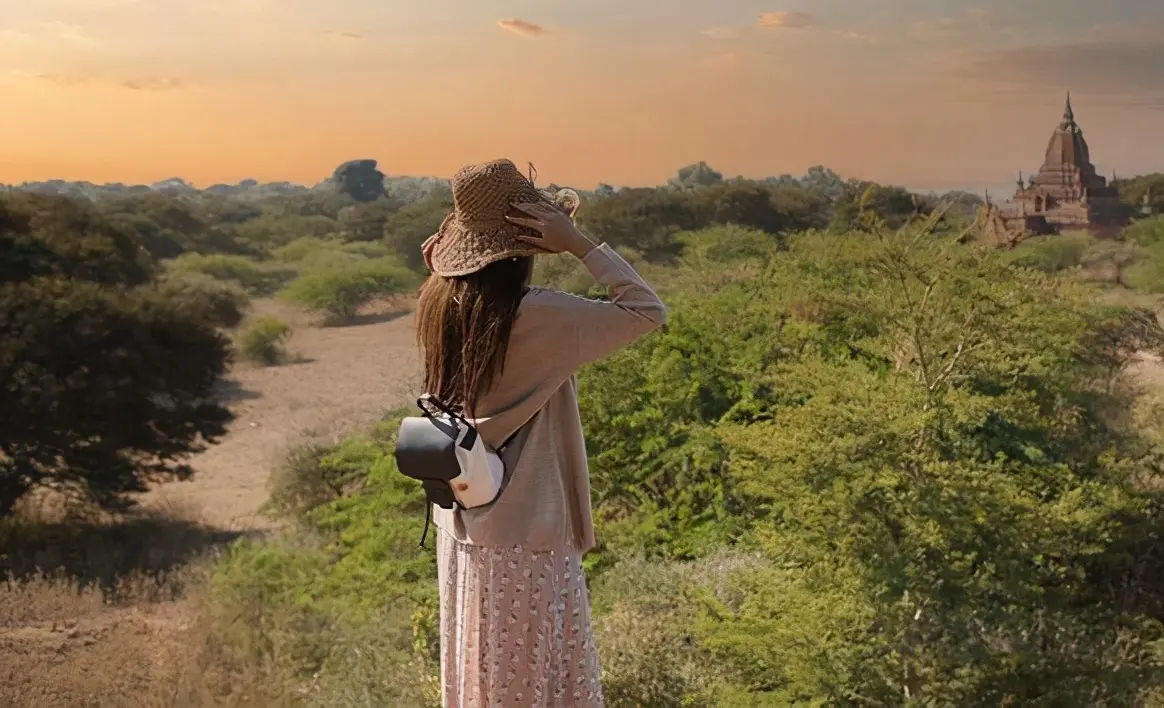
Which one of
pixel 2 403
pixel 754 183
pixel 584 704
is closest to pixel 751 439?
pixel 584 704

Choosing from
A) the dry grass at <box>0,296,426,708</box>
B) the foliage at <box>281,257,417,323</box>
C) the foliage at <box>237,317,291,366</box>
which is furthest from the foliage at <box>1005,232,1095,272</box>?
the foliage at <box>237,317,291,366</box>

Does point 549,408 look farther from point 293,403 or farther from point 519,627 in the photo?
point 293,403

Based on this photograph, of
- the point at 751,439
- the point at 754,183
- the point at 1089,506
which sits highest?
the point at 754,183

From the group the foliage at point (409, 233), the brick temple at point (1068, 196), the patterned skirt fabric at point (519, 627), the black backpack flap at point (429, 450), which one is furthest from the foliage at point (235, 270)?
the black backpack flap at point (429, 450)

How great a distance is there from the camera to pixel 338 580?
488cm

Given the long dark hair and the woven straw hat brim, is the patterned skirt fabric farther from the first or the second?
the woven straw hat brim

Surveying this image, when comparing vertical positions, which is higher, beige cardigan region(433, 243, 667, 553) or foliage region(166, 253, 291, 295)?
beige cardigan region(433, 243, 667, 553)

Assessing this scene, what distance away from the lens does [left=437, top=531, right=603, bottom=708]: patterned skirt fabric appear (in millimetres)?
1358

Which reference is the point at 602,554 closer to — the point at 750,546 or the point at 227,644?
the point at 750,546

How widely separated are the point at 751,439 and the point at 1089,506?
153 centimetres

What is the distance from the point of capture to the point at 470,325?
4.12 ft

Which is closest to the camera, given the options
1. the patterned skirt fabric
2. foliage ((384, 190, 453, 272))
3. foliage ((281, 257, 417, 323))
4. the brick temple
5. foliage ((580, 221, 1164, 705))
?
the patterned skirt fabric

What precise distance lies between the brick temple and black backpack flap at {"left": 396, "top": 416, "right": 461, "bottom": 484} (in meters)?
24.2

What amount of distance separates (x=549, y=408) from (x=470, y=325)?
163mm
